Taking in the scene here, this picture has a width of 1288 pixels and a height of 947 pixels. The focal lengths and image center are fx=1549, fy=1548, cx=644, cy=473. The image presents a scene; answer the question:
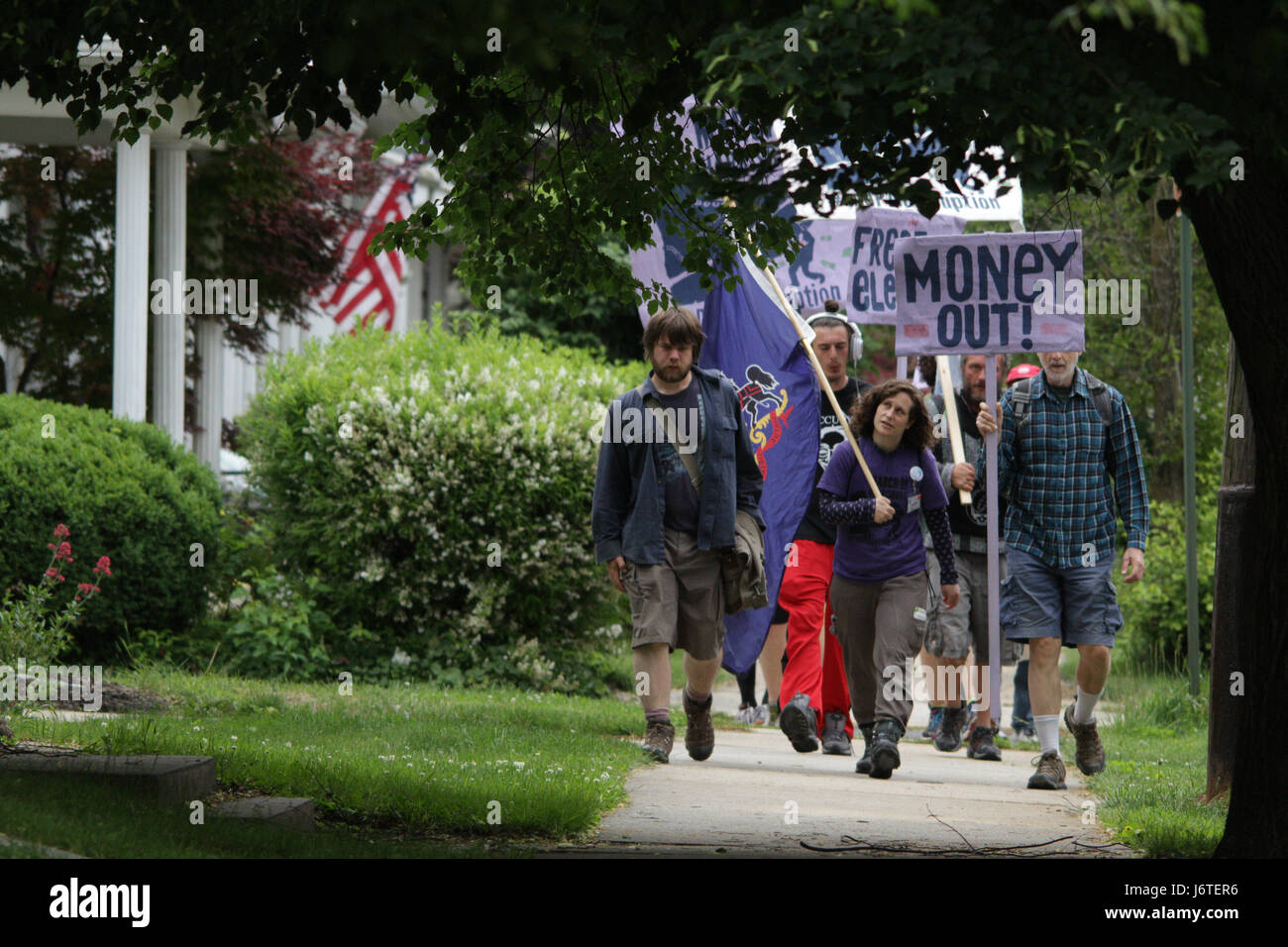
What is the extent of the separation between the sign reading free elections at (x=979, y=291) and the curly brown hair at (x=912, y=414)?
0.41m

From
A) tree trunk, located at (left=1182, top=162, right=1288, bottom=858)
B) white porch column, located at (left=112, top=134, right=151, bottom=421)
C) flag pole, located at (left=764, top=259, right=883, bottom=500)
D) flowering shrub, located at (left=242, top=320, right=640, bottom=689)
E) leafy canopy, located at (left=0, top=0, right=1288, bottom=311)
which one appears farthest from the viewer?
white porch column, located at (left=112, top=134, right=151, bottom=421)

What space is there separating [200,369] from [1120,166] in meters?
12.4

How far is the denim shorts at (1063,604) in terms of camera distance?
7434 millimetres

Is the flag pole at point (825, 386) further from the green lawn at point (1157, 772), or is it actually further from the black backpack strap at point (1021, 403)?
the green lawn at point (1157, 772)

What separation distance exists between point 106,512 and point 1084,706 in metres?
5.80

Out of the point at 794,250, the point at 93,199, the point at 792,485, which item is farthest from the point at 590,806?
the point at 93,199

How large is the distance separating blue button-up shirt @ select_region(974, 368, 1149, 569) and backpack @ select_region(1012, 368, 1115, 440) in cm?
2

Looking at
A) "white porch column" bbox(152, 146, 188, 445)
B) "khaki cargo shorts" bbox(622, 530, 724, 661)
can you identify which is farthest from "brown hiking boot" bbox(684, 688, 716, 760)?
"white porch column" bbox(152, 146, 188, 445)

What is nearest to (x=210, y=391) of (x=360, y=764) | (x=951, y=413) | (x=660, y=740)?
(x=951, y=413)

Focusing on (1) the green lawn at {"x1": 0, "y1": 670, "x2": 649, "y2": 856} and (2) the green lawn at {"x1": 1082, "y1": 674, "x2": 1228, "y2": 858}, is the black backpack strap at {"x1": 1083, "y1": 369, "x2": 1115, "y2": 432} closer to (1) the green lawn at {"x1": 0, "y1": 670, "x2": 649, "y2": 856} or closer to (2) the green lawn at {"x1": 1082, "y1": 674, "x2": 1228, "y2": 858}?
(2) the green lawn at {"x1": 1082, "y1": 674, "x2": 1228, "y2": 858}

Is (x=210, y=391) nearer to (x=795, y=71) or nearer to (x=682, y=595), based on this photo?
(x=682, y=595)

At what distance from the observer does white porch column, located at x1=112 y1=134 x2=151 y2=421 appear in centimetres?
1156

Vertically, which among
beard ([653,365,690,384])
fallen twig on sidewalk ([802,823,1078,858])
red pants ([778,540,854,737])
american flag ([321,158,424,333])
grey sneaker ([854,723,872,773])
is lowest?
fallen twig on sidewalk ([802,823,1078,858])
